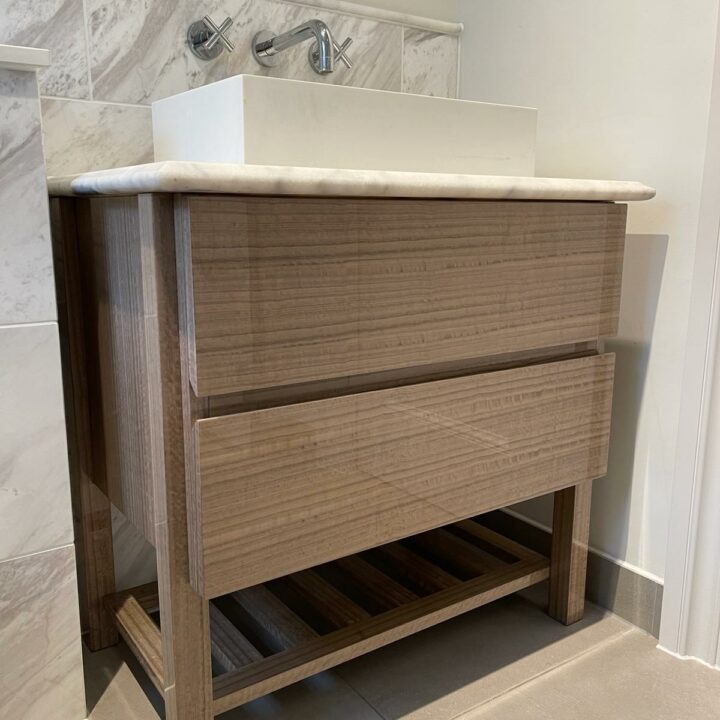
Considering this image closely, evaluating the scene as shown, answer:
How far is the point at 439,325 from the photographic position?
100 cm

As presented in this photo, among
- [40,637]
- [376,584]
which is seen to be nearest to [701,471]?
[376,584]

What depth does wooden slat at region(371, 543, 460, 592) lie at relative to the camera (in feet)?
4.39

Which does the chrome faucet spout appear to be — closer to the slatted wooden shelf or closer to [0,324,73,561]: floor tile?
[0,324,73,561]: floor tile

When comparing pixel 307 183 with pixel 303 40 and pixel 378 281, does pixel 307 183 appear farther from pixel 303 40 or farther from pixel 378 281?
pixel 303 40

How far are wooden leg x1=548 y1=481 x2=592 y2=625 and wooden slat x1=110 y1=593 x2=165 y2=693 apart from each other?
0.70m

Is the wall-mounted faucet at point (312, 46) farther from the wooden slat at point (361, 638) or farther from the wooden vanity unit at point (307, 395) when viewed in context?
the wooden slat at point (361, 638)

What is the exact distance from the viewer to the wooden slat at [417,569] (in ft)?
4.39

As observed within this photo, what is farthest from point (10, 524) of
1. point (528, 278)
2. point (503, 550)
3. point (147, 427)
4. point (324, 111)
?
point (503, 550)

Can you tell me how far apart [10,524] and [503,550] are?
90 centimetres

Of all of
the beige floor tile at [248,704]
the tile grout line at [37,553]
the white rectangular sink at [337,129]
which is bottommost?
the beige floor tile at [248,704]

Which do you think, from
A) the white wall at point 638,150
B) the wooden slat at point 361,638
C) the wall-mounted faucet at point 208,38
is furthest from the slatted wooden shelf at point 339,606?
the wall-mounted faucet at point 208,38

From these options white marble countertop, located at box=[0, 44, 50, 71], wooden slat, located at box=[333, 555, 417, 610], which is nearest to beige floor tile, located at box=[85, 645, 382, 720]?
wooden slat, located at box=[333, 555, 417, 610]

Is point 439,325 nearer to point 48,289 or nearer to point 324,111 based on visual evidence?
point 324,111

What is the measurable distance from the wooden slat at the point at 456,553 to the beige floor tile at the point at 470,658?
0.09 m
